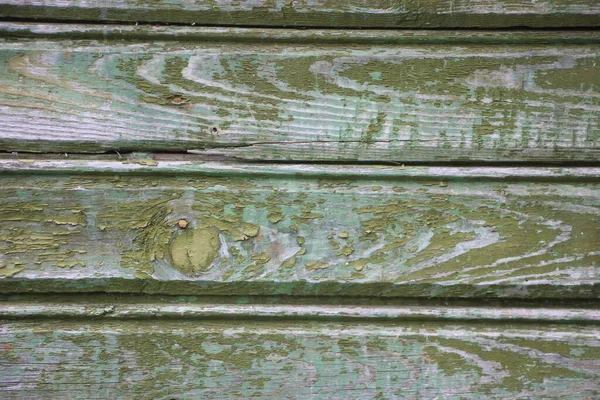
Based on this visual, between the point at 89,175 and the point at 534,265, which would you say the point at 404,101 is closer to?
the point at 534,265

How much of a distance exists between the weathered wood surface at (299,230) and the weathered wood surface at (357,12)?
24 cm

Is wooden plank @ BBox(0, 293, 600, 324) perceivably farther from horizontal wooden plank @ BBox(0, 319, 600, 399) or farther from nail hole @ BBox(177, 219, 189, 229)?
nail hole @ BBox(177, 219, 189, 229)

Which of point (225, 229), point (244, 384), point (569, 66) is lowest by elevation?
point (244, 384)

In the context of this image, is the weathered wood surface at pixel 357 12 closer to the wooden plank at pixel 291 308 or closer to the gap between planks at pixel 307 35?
the gap between planks at pixel 307 35

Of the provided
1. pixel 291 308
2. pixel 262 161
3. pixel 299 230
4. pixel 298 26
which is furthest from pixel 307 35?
pixel 291 308

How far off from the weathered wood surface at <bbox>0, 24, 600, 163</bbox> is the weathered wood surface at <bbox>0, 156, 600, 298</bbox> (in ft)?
0.13

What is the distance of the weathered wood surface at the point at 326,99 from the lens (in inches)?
30.7

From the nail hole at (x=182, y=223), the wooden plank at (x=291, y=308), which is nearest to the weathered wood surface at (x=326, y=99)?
the nail hole at (x=182, y=223)

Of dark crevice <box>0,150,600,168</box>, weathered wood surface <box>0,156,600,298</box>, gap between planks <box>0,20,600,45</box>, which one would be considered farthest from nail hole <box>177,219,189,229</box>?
gap between planks <box>0,20,600,45</box>

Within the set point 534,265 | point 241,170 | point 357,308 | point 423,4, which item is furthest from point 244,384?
point 423,4

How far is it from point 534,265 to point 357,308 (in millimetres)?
301

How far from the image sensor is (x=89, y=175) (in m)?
0.78

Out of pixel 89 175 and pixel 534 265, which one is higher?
pixel 89 175

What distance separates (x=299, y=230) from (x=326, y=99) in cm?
22
